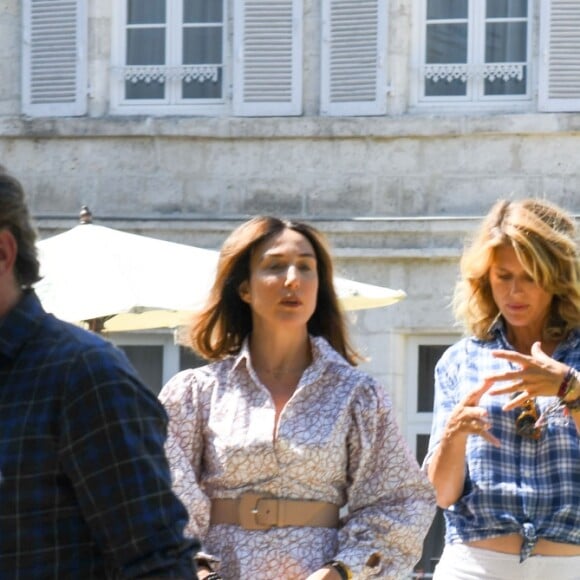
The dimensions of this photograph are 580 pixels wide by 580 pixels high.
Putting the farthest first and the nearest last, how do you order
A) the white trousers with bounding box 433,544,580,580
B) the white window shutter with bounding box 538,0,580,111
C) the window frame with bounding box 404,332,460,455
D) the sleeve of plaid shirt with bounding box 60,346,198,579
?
the window frame with bounding box 404,332,460,455, the white window shutter with bounding box 538,0,580,111, the white trousers with bounding box 433,544,580,580, the sleeve of plaid shirt with bounding box 60,346,198,579

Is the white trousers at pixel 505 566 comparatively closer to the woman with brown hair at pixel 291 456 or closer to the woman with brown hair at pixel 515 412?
the woman with brown hair at pixel 515 412

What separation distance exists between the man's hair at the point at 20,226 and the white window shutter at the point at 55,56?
9.90 meters

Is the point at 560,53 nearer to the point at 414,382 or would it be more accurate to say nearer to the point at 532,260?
the point at 414,382

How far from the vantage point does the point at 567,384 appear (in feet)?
16.1

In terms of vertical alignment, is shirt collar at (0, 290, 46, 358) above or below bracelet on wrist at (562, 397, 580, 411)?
above

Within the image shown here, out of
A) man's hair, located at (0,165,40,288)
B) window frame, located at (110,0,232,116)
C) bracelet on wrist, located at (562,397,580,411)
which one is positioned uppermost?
window frame, located at (110,0,232,116)

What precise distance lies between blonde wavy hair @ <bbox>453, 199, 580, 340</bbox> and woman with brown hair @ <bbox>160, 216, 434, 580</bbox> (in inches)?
22.5

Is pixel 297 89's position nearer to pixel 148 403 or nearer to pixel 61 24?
pixel 61 24

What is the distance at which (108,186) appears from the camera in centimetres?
1311

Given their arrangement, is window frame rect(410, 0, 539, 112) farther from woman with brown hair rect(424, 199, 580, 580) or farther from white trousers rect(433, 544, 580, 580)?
white trousers rect(433, 544, 580, 580)

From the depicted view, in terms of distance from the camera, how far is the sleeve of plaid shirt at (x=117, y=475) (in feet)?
10.5

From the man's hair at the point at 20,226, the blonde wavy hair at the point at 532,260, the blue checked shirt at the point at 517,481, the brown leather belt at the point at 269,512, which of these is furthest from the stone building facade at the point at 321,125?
the man's hair at the point at 20,226

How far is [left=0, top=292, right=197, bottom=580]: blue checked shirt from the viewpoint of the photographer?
3197mm

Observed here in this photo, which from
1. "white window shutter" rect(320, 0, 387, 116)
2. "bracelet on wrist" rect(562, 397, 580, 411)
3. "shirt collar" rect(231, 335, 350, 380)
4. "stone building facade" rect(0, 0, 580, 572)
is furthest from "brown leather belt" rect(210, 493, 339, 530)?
"white window shutter" rect(320, 0, 387, 116)
